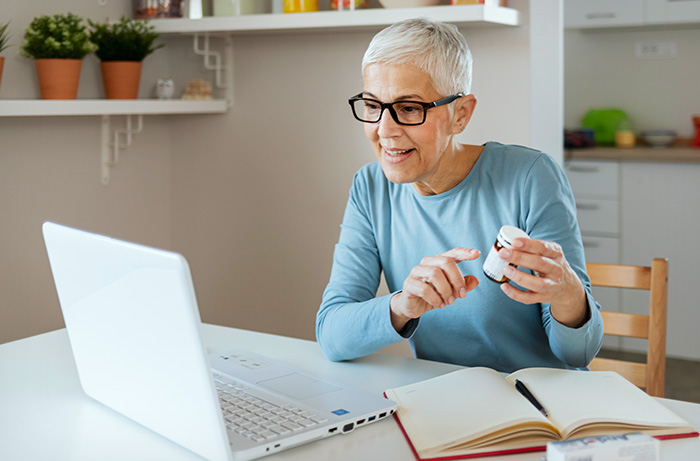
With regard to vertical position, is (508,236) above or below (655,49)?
below

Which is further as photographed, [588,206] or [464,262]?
[588,206]

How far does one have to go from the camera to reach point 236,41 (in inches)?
104

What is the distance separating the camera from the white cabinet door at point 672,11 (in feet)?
11.1

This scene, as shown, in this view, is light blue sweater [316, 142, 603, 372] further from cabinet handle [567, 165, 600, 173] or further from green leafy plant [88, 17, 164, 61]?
cabinet handle [567, 165, 600, 173]

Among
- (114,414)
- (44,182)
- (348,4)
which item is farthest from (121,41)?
(114,414)

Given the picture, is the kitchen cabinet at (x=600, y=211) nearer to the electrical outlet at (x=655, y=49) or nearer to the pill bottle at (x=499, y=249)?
the electrical outlet at (x=655, y=49)

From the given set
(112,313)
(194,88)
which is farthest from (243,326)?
(112,313)

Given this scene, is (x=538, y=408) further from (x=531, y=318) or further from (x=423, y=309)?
(x=531, y=318)

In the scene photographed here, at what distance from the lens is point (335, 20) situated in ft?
7.19

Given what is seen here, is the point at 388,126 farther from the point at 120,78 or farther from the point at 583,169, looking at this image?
the point at 583,169

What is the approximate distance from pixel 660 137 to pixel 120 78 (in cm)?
249

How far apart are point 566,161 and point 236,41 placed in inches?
65.8

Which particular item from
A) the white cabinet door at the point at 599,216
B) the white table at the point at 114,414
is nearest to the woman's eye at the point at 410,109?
the white table at the point at 114,414

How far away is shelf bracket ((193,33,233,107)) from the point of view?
103 inches
